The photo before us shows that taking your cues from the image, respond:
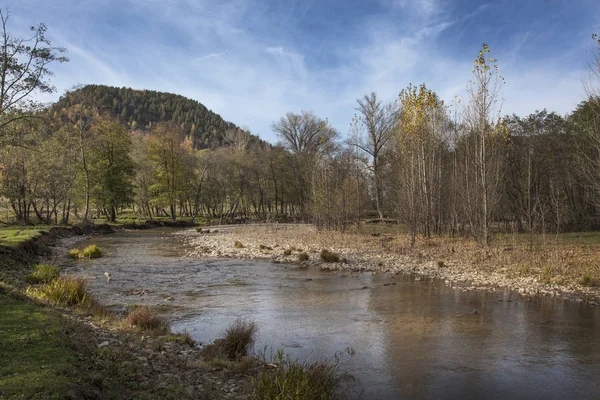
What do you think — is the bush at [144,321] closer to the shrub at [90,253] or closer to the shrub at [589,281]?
the shrub at [589,281]

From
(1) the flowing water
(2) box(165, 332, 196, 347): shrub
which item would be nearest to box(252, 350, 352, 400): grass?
(1) the flowing water

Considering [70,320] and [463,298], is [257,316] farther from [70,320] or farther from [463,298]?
[463,298]

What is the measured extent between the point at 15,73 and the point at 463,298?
21571 mm

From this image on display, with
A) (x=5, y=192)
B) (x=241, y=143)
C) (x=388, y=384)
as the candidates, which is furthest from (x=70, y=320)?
(x=241, y=143)

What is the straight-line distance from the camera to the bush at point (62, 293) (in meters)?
9.67

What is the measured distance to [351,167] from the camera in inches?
1407

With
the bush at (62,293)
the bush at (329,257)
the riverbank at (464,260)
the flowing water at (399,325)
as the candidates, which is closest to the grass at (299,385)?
the flowing water at (399,325)

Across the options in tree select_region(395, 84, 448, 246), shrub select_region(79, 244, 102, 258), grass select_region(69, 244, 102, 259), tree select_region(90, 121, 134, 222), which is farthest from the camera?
tree select_region(90, 121, 134, 222)

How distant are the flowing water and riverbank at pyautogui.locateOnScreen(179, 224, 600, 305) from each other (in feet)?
4.31

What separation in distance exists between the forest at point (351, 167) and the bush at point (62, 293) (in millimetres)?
10956

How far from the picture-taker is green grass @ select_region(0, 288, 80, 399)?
427 centimetres

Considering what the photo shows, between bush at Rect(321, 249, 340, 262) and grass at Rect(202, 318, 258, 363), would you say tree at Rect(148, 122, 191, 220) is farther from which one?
grass at Rect(202, 318, 258, 363)

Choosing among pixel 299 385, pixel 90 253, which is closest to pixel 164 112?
pixel 90 253

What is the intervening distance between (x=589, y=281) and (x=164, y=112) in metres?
164
